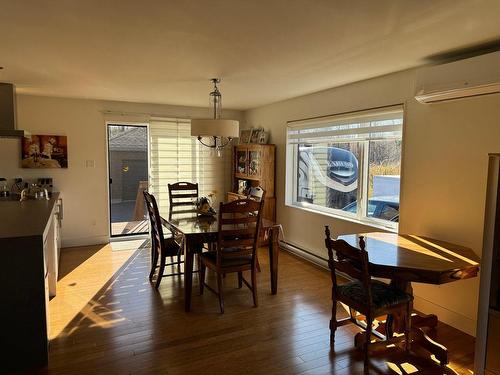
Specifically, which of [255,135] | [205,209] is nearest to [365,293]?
[205,209]

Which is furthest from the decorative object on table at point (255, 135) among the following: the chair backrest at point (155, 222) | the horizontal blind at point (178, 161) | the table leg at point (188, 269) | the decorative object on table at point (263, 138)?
the table leg at point (188, 269)

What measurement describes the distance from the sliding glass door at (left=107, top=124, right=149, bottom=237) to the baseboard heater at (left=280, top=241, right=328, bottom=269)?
2.42m

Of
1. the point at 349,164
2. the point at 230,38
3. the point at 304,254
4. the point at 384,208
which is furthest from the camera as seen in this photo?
the point at 304,254

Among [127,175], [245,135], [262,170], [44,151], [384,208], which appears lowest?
[384,208]

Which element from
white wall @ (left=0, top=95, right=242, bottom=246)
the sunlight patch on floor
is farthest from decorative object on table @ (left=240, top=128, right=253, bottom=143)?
the sunlight patch on floor

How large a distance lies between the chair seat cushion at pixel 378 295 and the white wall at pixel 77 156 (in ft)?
13.6

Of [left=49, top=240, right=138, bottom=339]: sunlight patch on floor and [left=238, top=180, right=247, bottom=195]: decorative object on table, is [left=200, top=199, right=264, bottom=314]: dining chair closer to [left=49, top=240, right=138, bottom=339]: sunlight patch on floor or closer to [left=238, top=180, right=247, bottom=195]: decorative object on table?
[left=49, top=240, right=138, bottom=339]: sunlight patch on floor

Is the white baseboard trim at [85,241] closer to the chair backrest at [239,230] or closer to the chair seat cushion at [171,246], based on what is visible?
the chair seat cushion at [171,246]

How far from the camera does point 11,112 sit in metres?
A: 3.82

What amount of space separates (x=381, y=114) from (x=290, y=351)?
2.46 metres

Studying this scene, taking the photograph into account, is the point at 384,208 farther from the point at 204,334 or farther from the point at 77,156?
the point at 77,156

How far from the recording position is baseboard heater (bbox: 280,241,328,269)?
4498 millimetres

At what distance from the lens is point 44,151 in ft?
16.4

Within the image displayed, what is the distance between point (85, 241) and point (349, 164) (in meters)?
4.01
